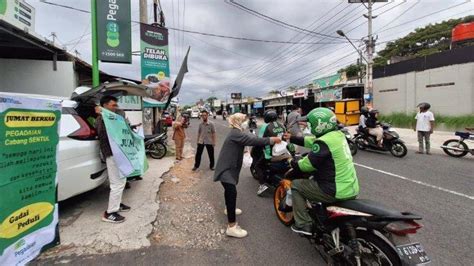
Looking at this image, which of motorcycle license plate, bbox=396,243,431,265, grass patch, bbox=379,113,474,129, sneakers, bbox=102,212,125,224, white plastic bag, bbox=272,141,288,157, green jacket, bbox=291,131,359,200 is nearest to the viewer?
motorcycle license plate, bbox=396,243,431,265

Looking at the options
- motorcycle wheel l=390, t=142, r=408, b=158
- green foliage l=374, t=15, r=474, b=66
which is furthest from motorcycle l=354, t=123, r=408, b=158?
green foliage l=374, t=15, r=474, b=66

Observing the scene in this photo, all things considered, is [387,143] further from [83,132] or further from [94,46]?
[94,46]

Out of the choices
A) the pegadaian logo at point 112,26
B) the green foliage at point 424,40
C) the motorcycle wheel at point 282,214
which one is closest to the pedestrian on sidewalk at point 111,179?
the motorcycle wheel at point 282,214

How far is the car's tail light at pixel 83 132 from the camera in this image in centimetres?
407

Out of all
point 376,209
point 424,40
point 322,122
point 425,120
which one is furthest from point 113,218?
point 424,40

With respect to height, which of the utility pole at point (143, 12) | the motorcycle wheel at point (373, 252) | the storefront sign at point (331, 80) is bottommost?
the motorcycle wheel at point (373, 252)

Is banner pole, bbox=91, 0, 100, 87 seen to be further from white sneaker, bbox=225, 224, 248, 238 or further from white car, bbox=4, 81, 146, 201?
white sneaker, bbox=225, 224, 248, 238

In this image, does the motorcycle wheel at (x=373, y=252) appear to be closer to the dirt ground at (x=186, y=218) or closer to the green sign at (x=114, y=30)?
the dirt ground at (x=186, y=218)

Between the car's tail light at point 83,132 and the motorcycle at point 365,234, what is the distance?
3395 mm

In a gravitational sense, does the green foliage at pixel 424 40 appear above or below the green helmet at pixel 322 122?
above

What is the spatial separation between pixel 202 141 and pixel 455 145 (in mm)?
8021

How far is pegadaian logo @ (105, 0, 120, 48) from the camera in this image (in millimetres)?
8023

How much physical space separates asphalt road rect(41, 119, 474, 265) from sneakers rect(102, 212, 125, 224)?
903 millimetres

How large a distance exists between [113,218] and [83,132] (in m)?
1.33
